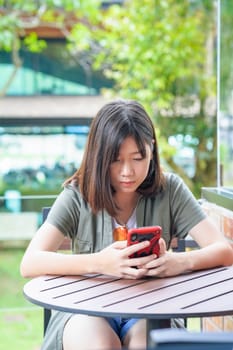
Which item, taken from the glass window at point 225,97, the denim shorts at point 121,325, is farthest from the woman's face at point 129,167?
the glass window at point 225,97

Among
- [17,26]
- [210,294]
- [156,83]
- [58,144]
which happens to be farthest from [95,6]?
[210,294]

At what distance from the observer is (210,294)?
66.7 inches

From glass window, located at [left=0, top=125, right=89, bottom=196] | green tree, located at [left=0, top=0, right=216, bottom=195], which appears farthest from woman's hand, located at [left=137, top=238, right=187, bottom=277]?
glass window, located at [left=0, top=125, right=89, bottom=196]

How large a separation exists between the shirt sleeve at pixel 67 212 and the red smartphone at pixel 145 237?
332 mm

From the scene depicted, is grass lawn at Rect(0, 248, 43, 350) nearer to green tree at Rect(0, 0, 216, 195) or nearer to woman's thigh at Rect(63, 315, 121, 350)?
woman's thigh at Rect(63, 315, 121, 350)

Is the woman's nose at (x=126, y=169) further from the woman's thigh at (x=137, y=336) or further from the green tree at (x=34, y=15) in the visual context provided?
the green tree at (x=34, y=15)

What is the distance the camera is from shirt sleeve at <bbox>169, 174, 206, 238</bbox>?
2141 mm

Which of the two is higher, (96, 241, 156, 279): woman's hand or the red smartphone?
the red smartphone

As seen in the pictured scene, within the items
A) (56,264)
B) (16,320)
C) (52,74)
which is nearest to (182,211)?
(56,264)

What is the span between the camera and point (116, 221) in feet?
6.98

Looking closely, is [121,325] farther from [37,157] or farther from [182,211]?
[37,157]

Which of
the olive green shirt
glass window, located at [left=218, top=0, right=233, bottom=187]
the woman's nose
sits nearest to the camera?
the woman's nose

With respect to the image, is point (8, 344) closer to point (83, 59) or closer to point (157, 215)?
point (157, 215)

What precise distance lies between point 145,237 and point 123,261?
9 centimetres
